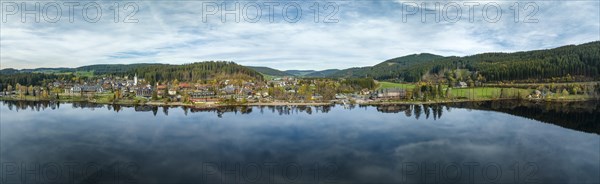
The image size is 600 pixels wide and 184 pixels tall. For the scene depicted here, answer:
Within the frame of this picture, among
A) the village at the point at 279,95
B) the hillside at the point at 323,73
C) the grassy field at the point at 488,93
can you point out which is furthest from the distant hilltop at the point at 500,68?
the hillside at the point at 323,73

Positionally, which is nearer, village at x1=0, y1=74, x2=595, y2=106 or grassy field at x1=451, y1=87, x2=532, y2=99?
village at x1=0, y1=74, x2=595, y2=106

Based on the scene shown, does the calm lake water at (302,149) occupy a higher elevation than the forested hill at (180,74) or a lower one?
lower

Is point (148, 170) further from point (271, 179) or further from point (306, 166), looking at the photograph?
point (306, 166)

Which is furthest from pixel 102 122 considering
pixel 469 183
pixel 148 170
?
pixel 469 183

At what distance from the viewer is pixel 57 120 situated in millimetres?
22188

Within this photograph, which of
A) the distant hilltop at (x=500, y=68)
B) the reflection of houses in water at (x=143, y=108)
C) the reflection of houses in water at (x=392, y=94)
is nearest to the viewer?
the reflection of houses in water at (x=143, y=108)

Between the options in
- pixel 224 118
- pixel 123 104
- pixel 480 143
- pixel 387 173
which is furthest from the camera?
pixel 123 104

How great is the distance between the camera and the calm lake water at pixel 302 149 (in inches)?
412

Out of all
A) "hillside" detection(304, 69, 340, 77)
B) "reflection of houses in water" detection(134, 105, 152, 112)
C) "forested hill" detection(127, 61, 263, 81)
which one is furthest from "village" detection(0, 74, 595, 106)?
"hillside" detection(304, 69, 340, 77)

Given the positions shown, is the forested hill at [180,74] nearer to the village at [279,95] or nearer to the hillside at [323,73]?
the village at [279,95]

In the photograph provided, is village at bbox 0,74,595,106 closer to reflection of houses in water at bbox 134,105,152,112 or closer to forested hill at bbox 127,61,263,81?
reflection of houses in water at bbox 134,105,152,112

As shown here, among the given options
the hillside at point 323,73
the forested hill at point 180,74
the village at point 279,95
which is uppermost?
the hillside at point 323,73

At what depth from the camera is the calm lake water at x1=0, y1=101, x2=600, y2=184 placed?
10.5 m

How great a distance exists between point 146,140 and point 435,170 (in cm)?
1211
